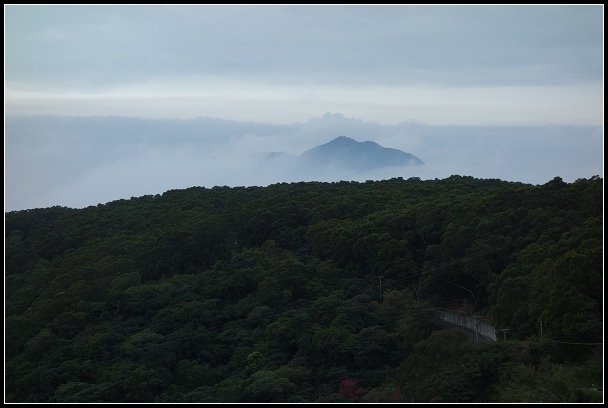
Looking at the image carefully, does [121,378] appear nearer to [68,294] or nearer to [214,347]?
[214,347]

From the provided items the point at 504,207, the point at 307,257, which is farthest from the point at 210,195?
the point at 504,207

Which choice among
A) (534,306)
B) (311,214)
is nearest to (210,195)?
(311,214)

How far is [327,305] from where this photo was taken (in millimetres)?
18500

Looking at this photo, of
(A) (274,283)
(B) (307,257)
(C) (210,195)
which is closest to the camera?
(A) (274,283)

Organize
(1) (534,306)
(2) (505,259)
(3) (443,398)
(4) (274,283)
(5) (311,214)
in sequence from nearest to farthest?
1. (3) (443,398)
2. (1) (534,306)
3. (2) (505,259)
4. (4) (274,283)
5. (5) (311,214)

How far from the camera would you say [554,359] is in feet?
43.1

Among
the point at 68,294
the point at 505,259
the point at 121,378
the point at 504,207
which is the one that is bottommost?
the point at 121,378

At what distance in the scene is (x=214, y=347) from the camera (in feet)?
61.3

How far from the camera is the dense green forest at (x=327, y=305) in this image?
1360 cm

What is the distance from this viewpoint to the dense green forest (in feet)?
44.6

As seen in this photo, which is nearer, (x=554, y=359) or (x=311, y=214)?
(x=554, y=359)

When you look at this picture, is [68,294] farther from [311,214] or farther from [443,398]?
[443,398]

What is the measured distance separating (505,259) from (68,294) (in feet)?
39.6

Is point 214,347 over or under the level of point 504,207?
under
